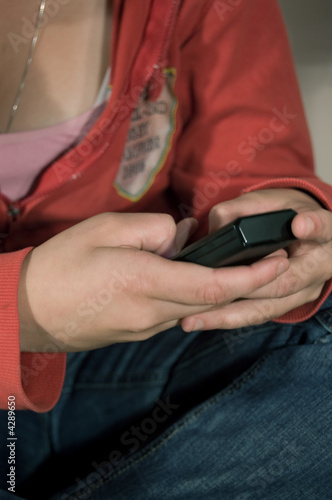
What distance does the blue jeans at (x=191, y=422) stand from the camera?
367 mm

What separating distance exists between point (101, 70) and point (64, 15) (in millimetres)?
56

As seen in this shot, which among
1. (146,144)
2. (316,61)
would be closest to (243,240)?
(146,144)

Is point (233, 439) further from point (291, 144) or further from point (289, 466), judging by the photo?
point (291, 144)

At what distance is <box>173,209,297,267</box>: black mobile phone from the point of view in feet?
0.93

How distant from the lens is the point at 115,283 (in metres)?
0.33

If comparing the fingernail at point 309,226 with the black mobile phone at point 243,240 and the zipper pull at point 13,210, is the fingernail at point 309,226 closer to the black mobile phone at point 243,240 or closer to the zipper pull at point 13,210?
the black mobile phone at point 243,240

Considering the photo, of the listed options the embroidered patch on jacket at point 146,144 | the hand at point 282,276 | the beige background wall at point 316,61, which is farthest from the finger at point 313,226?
the beige background wall at point 316,61

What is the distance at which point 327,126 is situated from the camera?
0.77 m

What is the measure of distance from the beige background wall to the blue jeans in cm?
39

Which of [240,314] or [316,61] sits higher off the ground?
[316,61]

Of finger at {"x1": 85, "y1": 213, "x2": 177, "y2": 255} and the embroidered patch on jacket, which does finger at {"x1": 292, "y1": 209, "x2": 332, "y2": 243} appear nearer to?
finger at {"x1": 85, "y1": 213, "x2": 177, "y2": 255}

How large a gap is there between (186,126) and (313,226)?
0.28m

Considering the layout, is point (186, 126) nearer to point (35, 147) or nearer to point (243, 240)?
point (35, 147)

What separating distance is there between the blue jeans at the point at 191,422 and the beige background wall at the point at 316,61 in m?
0.39
